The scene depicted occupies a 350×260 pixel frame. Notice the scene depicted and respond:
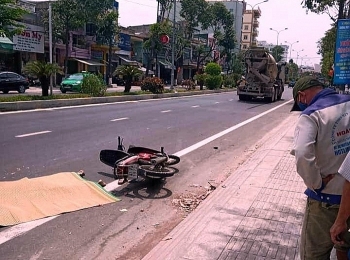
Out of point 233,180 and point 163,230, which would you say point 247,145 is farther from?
point 163,230

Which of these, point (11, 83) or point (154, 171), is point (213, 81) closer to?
point (11, 83)

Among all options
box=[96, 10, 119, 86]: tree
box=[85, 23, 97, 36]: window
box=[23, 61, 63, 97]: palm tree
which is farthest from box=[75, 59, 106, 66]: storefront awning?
box=[23, 61, 63, 97]: palm tree

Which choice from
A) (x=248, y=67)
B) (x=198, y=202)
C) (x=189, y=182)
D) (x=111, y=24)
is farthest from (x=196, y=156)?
(x=111, y=24)

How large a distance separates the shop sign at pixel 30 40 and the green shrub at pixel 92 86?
14.8 metres

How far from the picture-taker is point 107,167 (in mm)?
6754

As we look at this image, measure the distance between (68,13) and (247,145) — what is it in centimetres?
3011

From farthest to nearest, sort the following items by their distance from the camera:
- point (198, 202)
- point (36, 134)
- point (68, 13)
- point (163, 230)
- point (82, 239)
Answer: point (68, 13) → point (36, 134) → point (198, 202) → point (163, 230) → point (82, 239)

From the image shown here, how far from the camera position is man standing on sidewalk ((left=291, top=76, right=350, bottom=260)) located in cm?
228

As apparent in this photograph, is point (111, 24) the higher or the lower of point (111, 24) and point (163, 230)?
the higher

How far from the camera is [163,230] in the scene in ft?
14.3

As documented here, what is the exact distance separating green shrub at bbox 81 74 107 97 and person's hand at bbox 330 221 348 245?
2034 cm

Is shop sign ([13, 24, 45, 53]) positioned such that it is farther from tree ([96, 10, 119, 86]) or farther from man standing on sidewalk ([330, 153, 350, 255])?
man standing on sidewalk ([330, 153, 350, 255])

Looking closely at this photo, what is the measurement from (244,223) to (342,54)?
6.92 metres

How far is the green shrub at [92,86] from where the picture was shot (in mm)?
21547
